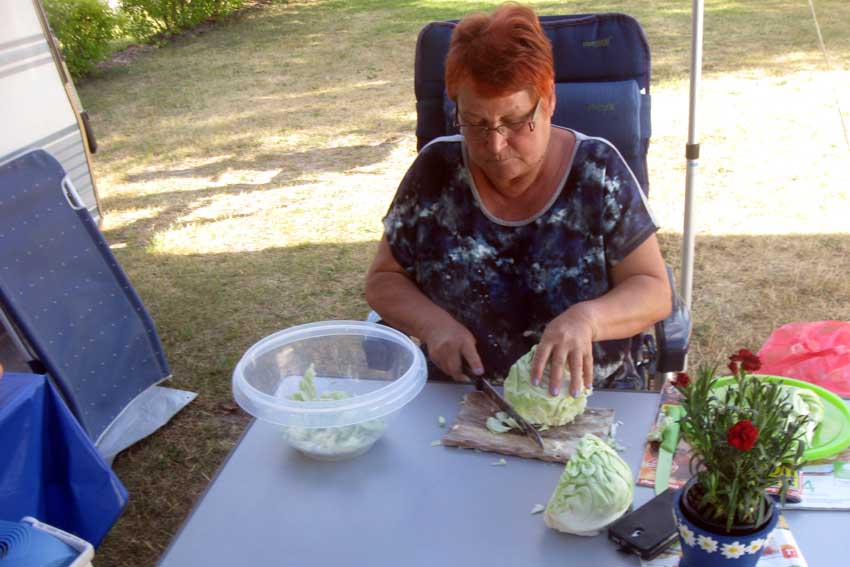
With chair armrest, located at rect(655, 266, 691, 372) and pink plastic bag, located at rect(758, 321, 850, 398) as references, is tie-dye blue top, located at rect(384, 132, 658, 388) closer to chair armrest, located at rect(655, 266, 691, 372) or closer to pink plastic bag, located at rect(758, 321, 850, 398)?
chair armrest, located at rect(655, 266, 691, 372)

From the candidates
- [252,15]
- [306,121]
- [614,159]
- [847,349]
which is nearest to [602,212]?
[614,159]

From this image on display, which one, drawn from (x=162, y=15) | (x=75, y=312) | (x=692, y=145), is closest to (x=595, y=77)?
(x=692, y=145)

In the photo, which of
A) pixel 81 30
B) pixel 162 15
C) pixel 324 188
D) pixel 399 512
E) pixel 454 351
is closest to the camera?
pixel 399 512

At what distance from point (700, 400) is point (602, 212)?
3.30ft

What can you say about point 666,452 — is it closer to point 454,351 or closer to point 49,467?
point 454,351

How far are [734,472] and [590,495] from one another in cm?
30

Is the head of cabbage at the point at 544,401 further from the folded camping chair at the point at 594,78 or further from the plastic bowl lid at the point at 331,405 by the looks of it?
the folded camping chair at the point at 594,78

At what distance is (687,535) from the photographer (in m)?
1.17

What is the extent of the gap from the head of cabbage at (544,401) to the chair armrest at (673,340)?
0.47 meters

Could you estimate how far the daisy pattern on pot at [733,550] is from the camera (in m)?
1.14

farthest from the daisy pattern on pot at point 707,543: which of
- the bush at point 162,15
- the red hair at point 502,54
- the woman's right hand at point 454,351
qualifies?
the bush at point 162,15

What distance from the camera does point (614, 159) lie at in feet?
7.06

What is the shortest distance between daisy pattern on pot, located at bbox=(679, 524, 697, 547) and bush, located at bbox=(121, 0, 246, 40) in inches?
512

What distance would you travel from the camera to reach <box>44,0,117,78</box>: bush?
1022cm
